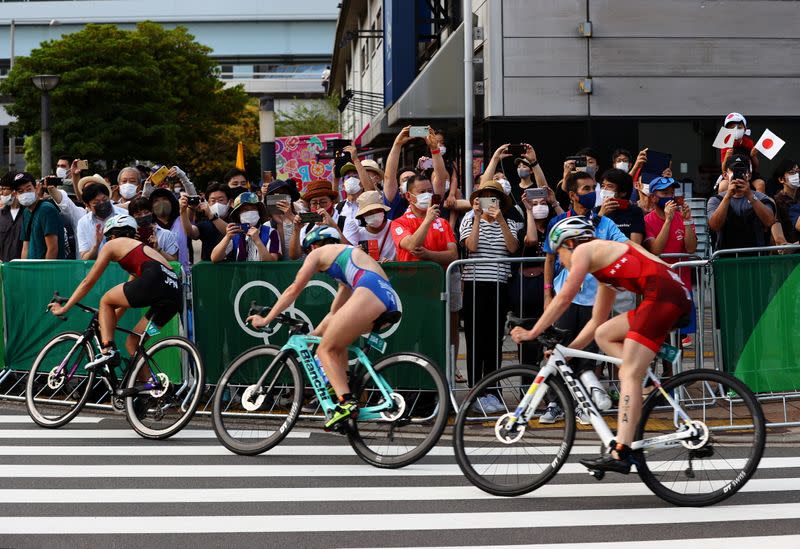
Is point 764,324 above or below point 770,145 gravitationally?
below

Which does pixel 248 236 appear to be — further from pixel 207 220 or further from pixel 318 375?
pixel 318 375

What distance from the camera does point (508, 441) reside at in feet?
24.4

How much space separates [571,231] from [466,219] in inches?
130

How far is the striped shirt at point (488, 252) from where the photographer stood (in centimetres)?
1036

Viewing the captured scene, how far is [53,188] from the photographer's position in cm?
1334

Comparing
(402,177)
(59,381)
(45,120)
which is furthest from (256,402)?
(45,120)

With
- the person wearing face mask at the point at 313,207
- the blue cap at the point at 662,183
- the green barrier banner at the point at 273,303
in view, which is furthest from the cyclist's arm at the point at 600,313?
the person wearing face mask at the point at 313,207

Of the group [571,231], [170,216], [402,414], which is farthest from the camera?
[170,216]

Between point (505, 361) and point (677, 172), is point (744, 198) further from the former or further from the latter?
point (677, 172)

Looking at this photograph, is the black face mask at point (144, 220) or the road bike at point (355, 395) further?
the black face mask at point (144, 220)

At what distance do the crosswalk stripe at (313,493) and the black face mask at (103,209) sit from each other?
4706mm

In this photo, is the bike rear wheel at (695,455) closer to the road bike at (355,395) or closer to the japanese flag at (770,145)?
the road bike at (355,395)

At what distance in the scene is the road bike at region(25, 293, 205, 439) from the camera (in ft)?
31.2

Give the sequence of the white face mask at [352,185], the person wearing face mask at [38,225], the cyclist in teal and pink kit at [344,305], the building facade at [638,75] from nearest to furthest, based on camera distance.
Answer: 1. the cyclist in teal and pink kit at [344,305]
2. the person wearing face mask at [38,225]
3. the white face mask at [352,185]
4. the building facade at [638,75]
